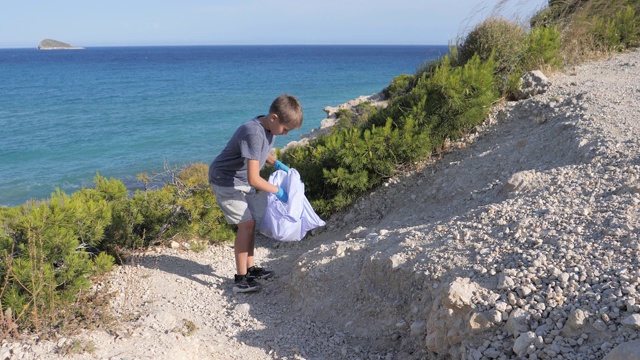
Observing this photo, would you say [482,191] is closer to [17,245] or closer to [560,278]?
[560,278]

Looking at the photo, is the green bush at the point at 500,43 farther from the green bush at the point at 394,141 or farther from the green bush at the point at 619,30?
the green bush at the point at 619,30

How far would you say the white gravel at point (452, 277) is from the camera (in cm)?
319

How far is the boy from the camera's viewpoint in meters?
4.61

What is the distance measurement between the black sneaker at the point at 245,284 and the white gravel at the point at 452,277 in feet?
0.38

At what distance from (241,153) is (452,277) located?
2.13 meters

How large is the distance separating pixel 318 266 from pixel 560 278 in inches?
93.2

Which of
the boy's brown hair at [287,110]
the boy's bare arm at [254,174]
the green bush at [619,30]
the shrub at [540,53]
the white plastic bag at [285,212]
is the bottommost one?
the white plastic bag at [285,212]

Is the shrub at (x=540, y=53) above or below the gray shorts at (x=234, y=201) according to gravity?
above

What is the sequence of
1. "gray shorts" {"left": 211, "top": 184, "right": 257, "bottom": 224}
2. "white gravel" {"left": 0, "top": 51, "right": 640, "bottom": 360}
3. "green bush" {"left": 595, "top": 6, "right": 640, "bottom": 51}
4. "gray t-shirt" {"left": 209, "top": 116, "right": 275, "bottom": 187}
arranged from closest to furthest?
"white gravel" {"left": 0, "top": 51, "right": 640, "bottom": 360}
"gray t-shirt" {"left": 209, "top": 116, "right": 275, "bottom": 187}
"gray shorts" {"left": 211, "top": 184, "right": 257, "bottom": 224}
"green bush" {"left": 595, "top": 6, "right": 640, "bottom": 51}

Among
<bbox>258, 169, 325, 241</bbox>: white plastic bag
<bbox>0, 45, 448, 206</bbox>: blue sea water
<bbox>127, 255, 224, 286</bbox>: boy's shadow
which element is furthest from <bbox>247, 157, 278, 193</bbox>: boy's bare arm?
<bbox>0, 45, 448, 206</bbox>: blue sea water

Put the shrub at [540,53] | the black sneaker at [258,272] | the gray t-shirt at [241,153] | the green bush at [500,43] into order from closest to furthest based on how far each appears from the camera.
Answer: the gray t-shirt at [241,153]
the black sneaker at [258,272]
the green bush at [500,43]
the shrub at [540,53]

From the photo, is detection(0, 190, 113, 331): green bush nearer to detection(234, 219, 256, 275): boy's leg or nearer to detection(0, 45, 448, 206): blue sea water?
detection(234, 219, 256, 275): boy's leg

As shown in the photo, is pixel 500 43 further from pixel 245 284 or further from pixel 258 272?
pixel 245 284

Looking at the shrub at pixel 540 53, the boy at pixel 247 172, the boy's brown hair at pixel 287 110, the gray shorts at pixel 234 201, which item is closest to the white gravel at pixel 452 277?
the boy at pixel 247 172
